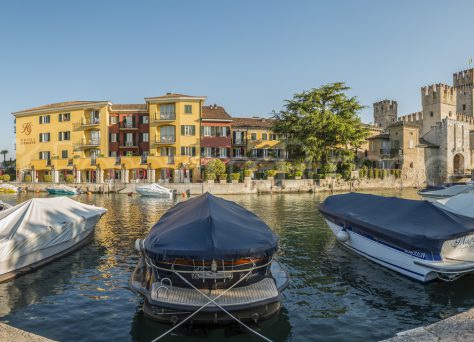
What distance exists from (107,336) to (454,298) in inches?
410

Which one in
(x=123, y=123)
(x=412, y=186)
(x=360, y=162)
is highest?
(x=123, y=123)

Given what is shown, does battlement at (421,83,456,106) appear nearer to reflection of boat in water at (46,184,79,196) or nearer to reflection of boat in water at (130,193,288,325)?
reflection of boat in water at (46,184,79,196)

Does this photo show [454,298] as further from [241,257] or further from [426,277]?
[241,257]

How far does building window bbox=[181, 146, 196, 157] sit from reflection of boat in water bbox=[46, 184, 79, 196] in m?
18.0

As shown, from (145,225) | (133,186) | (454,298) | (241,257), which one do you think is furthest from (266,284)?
(133,186)

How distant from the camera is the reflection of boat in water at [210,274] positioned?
349 inches

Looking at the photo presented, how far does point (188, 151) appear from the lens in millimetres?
62344

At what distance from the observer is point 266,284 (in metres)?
9.87

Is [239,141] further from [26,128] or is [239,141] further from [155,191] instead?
[26,128]

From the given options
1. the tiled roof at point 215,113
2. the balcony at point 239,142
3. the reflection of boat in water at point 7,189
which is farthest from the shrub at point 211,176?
the reflection of boat in water at point 7,189

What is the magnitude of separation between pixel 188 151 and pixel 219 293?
53996 millimetres

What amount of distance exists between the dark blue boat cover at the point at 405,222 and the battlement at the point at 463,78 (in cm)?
10343

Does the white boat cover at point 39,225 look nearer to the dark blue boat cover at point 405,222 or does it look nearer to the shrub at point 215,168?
the dark blue boat cover at point 405,222

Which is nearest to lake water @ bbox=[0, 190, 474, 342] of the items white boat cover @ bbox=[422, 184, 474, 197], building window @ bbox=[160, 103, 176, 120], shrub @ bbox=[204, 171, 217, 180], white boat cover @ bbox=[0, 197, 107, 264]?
white boat cover @ bbox=[0, 197, 107, 264]
